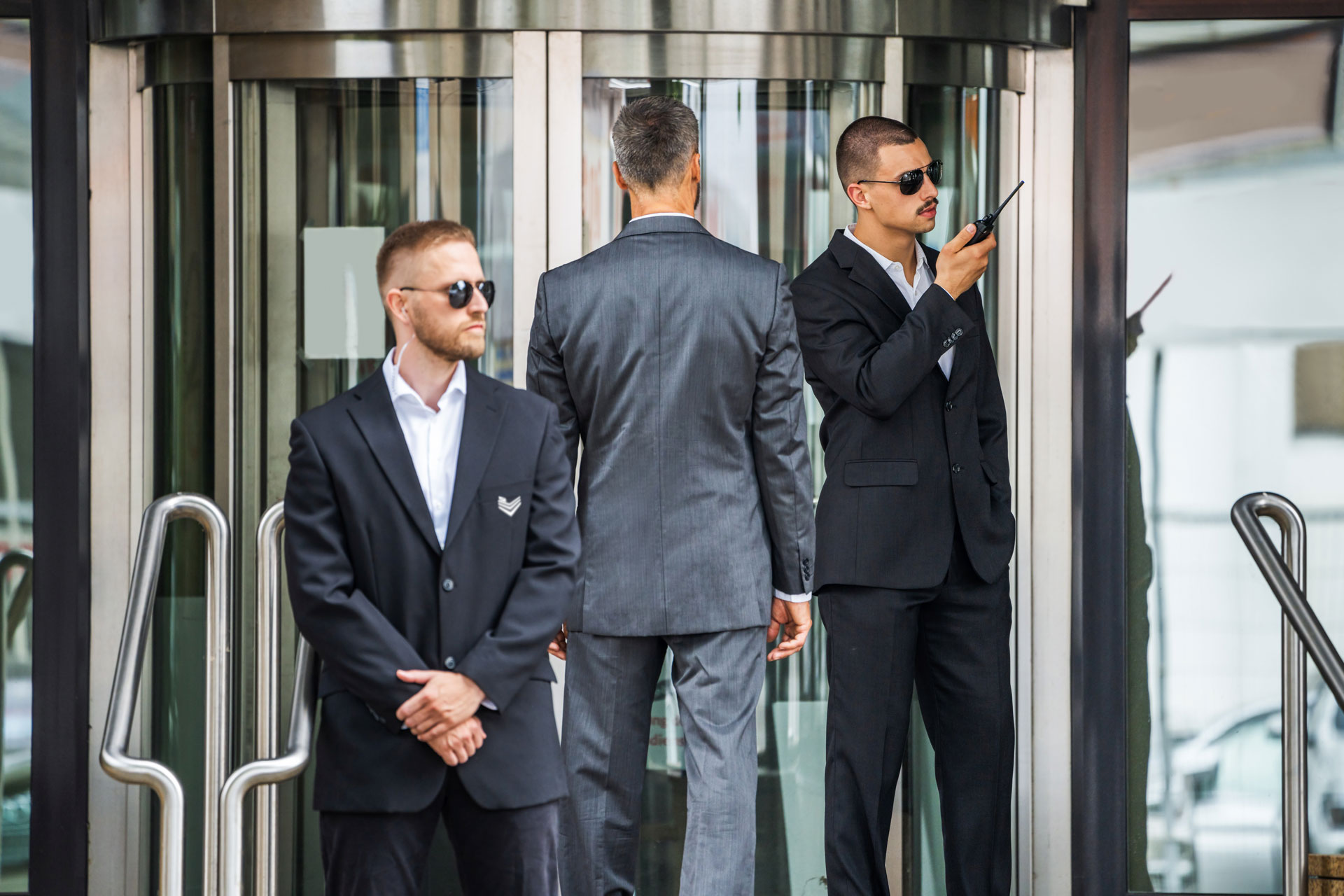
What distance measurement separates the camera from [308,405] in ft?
14.8

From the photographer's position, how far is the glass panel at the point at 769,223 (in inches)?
174

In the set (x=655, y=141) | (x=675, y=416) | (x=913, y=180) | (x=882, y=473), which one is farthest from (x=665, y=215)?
(x=882, y=473)

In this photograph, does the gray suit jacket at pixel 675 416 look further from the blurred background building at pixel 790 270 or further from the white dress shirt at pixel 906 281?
the blurred background building at pixel 790 270

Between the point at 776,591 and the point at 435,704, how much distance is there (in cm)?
104

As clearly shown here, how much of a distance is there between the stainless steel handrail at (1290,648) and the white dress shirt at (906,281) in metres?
0.72

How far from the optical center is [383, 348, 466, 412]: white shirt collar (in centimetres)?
285

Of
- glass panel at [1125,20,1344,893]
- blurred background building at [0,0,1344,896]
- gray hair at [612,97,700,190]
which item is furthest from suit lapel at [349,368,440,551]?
glass panel at [1125,20,1344,893]

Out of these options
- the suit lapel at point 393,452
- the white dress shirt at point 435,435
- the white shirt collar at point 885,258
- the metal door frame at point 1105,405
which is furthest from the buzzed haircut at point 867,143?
the suit lapel at point 393,452

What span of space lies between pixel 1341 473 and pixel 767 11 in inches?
78.8

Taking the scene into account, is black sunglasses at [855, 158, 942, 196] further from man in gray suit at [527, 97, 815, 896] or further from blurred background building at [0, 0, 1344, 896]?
blurred background building at [0, 0, 1344, 896]

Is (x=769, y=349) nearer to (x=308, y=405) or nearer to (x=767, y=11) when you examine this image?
(x=767, y=11)

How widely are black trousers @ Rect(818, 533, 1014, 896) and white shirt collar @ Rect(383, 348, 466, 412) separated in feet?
4.12

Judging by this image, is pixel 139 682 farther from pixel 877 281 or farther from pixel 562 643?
pixel 877 281

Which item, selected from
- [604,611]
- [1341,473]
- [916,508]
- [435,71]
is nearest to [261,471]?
[435,71]
